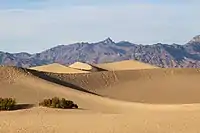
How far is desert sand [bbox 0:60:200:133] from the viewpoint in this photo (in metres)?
19.2

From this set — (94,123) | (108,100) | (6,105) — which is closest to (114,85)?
(108,100)

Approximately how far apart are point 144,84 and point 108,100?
1826 cm

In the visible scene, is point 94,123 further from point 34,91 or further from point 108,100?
point 34,91

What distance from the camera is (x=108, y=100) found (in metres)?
40.2

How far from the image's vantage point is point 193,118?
20469mm

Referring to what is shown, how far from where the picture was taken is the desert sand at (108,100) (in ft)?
63.0

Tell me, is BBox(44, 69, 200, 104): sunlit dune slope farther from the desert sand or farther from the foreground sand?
the foreground sand

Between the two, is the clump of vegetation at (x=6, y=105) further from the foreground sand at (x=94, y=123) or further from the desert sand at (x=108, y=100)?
the foreground sand at (x=94, y=123)

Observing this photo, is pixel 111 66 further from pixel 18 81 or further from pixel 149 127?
pixel 149 127

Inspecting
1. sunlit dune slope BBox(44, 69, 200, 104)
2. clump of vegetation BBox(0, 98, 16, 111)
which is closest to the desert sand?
sunlit dune slope BBox(44, 69, 200, 104)

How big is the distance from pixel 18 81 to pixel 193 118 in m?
27.1

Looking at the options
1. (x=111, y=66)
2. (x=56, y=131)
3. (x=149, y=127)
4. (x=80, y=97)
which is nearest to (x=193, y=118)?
(x=149, y=127)

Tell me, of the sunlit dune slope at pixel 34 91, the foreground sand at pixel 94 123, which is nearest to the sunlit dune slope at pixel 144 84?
the sunlit dune slope at pixel 34 91

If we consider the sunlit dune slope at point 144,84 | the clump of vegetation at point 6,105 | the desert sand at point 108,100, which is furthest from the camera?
the sunlit dune slope at point 144,84
